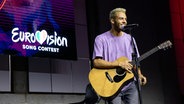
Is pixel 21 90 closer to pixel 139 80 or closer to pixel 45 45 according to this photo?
pixel 45 45

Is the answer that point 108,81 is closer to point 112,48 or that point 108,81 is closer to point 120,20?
point 112,48

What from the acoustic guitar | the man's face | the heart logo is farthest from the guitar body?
the heart logo

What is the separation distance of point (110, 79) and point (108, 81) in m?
0.03

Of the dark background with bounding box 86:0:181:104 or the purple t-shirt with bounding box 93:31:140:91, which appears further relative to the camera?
the dark background with bounding box 86:0:181:104

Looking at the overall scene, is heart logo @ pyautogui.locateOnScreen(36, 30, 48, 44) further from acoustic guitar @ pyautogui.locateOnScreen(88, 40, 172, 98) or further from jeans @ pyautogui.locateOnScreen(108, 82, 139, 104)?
jeans @ pyautogui.locateOnScreen(108, 82, 139, 104)

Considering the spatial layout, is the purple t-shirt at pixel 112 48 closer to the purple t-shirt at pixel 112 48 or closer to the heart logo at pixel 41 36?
the purple t-shirt at pixel 112 48

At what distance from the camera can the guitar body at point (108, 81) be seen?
3.54 m

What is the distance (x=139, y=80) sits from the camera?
11.4 ft

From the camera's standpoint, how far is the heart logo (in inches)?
212

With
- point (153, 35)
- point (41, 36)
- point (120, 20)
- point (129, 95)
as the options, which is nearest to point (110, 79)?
point (129, 95)

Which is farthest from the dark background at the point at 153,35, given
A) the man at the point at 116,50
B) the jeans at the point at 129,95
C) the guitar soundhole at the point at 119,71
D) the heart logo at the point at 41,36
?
the jeans at the point at 129,95

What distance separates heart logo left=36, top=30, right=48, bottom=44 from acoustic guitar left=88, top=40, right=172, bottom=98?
183cm

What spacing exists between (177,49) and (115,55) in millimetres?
3934

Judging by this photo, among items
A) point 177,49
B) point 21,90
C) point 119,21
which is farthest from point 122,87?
point 177,49
